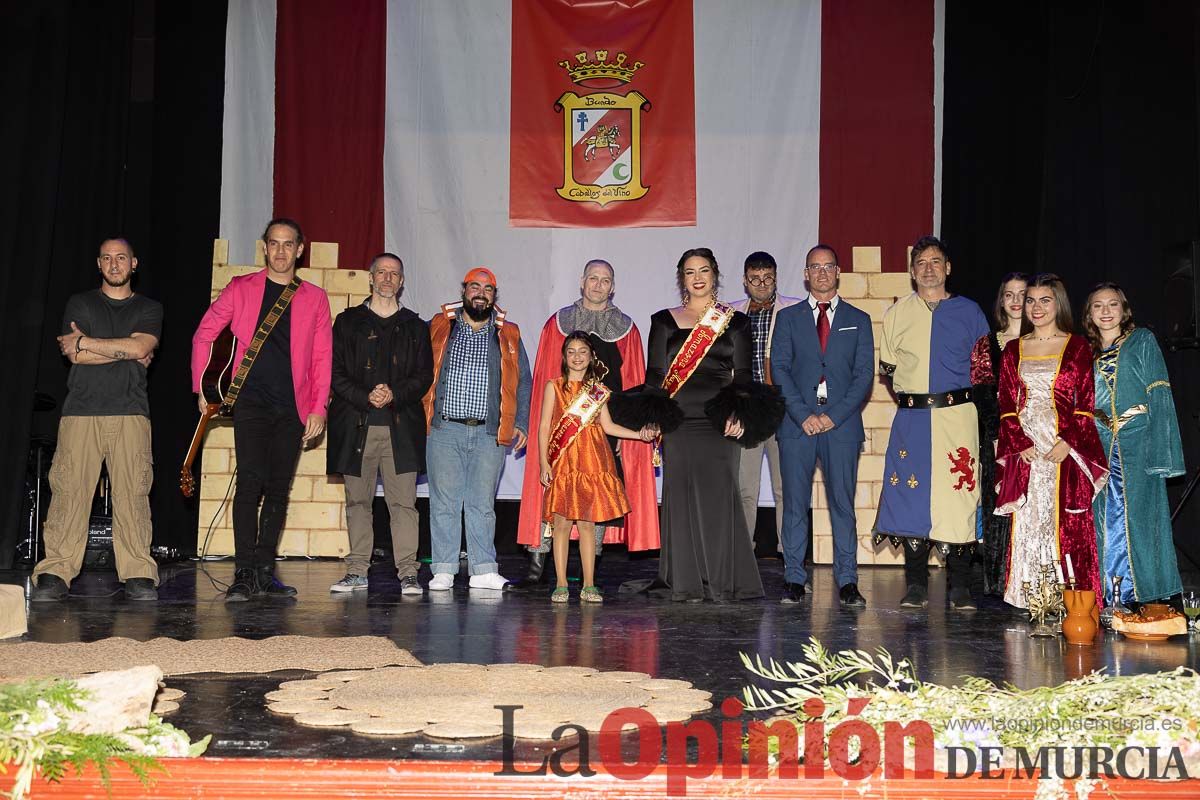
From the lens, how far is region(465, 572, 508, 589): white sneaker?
18.2 feet

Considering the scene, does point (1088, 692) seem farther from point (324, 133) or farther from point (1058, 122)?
point (324, 133)

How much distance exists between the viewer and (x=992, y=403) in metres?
5.30

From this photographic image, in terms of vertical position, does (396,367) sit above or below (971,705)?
above

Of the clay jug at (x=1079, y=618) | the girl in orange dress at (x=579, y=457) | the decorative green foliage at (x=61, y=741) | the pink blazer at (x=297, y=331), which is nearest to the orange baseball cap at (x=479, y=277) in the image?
the girl in orange dress at (x=579, y=457)

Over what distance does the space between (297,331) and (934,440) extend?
2893 mm

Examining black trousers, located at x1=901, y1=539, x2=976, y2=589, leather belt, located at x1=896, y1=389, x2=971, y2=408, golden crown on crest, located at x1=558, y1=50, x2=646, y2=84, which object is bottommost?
black trousers, located at x1=901, y1=539, x2=976, y2=589

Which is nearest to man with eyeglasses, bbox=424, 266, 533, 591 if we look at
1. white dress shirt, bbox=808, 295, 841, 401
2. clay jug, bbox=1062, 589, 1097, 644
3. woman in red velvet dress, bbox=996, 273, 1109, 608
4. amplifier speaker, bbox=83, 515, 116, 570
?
white dress shirt, bbox=808, 295, 841, 401

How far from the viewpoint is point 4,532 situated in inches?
232

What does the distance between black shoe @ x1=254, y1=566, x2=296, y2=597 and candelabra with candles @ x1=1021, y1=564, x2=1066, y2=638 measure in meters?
3.06

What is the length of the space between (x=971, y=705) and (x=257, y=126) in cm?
567

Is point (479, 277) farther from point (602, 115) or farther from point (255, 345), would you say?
point (602, 115)

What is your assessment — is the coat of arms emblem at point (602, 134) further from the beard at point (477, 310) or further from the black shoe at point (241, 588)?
the black shoe at point (241, 588)

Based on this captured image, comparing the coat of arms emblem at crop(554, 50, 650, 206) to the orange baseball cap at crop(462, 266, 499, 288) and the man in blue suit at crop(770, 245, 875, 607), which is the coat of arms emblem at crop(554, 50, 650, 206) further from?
the man in blue suit at crop(770, 245, 875, 607)

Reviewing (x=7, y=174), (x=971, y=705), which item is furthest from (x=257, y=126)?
(x=971, y=705)
